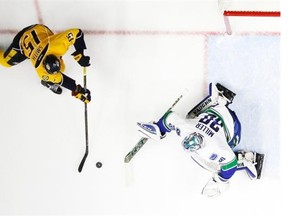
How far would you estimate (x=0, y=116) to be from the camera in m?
3.60

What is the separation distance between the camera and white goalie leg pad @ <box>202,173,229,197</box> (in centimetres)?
329

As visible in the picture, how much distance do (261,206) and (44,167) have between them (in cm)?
159

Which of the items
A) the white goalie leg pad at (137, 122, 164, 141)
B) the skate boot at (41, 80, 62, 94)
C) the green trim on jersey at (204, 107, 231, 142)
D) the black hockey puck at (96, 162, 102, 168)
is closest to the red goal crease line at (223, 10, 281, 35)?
the green trim on jersey at (204, 107, 231, 142)

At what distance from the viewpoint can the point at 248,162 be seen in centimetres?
340

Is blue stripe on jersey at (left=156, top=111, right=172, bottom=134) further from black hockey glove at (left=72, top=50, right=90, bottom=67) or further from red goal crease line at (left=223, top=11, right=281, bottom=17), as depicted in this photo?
red goal crease line at (left=223, top=11, right=281, bottom=17)

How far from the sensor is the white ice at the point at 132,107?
3.39 meters

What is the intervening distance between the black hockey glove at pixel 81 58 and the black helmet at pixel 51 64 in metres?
0.21

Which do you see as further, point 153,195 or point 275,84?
point 153,195

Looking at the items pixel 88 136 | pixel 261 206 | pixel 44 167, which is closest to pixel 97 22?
pixel 88 136

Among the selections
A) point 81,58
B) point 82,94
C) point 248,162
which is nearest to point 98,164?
point 82,94

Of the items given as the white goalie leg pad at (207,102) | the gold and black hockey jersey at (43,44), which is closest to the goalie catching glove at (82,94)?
the gold and black hockey jersey at (43,44)

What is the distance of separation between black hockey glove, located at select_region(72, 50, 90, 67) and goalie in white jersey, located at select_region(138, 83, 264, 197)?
0.56 m

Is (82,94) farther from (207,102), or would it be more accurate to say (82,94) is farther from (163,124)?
(207,102)

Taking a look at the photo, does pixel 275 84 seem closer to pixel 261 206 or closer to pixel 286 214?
pixel 261 206
